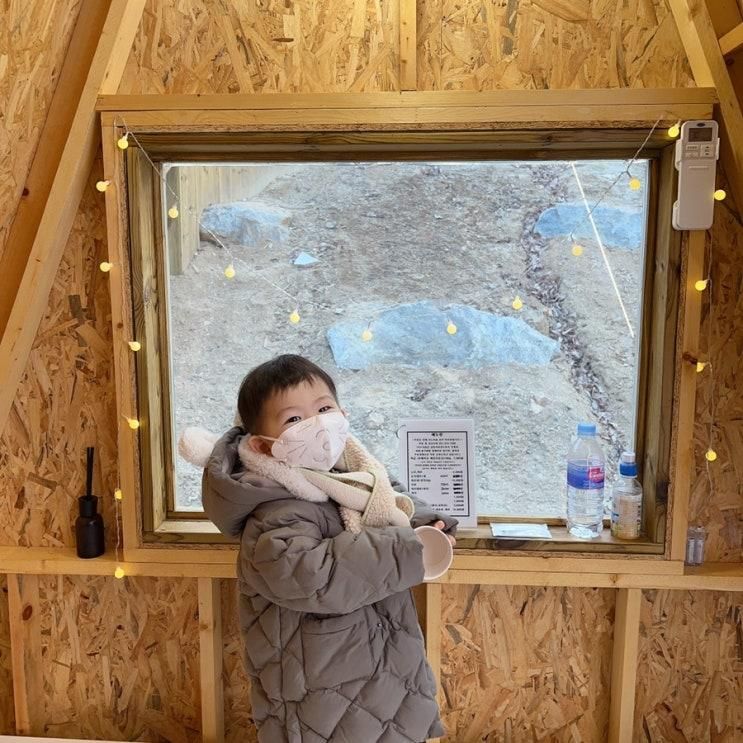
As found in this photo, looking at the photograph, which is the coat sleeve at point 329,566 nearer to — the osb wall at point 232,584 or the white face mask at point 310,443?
the white face mask at point 310,443

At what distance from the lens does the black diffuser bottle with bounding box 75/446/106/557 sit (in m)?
1.88

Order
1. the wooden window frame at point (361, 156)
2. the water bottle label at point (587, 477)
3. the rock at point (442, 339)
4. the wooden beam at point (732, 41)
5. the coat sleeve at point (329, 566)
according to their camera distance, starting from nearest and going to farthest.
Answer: the coat sleeve at point (329, 566) < the wooden beam at point (732, 41) < the wooden window frame at point (361, 156) < the water bottle label at point (587, 477) < the rock at point (442, 339)

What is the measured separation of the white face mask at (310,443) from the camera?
132 cm

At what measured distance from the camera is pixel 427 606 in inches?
74.9

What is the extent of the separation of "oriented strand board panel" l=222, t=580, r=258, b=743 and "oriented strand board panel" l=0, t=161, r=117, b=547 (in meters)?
0.38

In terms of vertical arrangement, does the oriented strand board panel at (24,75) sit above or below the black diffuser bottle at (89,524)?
above

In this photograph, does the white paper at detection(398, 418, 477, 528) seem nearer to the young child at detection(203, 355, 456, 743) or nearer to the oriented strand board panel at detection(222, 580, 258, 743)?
the young child at detection(203, 355, 456, 743)

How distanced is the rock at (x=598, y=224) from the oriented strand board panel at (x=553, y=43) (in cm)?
31

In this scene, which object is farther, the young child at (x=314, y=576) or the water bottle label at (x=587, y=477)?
the water bottle label at (x=587, y=477)

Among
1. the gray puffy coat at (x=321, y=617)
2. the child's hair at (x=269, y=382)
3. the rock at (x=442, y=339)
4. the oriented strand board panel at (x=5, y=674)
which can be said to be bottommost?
the oriented strand board panel at (x=5, y=674)

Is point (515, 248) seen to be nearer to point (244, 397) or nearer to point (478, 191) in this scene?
point (478, 191)

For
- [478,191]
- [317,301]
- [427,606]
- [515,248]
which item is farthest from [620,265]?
[427,606]

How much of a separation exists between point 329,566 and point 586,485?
34.1 inches

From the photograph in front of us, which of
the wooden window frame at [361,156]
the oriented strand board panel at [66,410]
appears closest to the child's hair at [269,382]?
the wooden window frame at [361,156]
